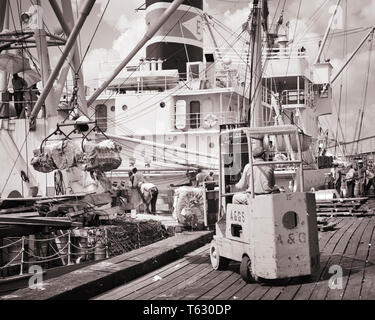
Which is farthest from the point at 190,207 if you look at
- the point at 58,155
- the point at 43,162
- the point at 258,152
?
the point at 258,152

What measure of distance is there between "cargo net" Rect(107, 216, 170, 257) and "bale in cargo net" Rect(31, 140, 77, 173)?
6.05ft

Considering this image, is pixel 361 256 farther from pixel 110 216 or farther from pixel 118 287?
pixel 110 216

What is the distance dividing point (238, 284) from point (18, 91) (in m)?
14.0

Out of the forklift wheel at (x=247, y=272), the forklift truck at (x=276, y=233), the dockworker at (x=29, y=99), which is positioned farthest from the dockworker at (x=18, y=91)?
the forklift wheel at (x=247, y=272)

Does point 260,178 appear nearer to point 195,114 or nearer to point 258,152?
point 258,152

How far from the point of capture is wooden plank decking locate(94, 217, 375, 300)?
5637mm

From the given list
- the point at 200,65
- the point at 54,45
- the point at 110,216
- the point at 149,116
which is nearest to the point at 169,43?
the point at 200,65

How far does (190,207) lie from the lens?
36.8 ft

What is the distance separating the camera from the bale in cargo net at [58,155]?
41.3 ft

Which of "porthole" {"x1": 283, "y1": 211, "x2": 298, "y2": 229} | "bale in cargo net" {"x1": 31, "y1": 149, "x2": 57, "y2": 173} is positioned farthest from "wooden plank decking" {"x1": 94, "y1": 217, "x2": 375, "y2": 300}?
"bale in cargo net" {"x1": 31, "y1": 149, "x2": 57, "y2": 173}

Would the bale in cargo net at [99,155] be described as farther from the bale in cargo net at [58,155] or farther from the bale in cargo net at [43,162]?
the bale in cargo net at [43,162]

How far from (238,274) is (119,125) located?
64.1 ft

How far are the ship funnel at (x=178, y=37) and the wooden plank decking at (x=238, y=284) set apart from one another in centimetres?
2218

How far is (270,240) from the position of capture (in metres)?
6.04
